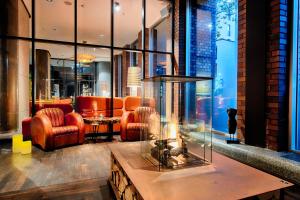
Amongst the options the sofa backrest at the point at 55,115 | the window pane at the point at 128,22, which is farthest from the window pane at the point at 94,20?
the sofa backrest at the point at 55,115

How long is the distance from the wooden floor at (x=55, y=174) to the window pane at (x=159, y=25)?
3.59 metres

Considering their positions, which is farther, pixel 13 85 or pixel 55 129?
pixel 13 85

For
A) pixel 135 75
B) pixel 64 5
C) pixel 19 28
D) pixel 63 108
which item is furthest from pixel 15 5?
pixel 135 75

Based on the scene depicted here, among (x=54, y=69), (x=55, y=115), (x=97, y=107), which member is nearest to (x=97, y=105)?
(x=97, y=107)

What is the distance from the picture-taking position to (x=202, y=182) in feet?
4.78

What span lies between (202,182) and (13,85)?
5.16 meters

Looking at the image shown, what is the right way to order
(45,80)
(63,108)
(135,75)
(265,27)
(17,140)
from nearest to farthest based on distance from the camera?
(265,27) → (17,140) → (63,108) → (135,75) → (45,80)

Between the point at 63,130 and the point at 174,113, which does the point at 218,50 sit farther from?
the point at 63,130

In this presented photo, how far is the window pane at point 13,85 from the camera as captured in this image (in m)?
4.78

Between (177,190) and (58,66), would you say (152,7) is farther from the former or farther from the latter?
(58,66)

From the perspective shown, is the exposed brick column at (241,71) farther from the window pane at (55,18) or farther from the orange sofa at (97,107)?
the window pane at (55,18)

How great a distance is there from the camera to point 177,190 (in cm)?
133

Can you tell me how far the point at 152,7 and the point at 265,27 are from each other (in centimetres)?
380

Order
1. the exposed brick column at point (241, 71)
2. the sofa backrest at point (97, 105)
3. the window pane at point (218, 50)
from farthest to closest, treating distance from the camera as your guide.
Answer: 1. the sofa backrest at point (97, 105)
2. the window pane at point (218, 50)
3. the exposed brick column at point (241, 71)
